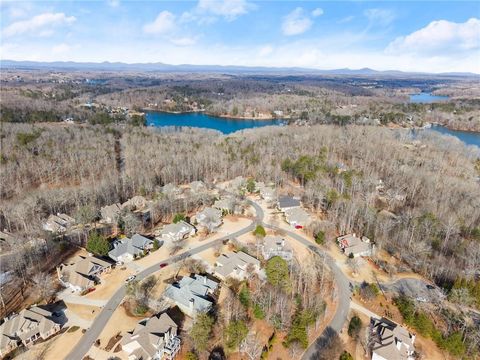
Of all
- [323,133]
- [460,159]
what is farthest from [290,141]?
[460,159]

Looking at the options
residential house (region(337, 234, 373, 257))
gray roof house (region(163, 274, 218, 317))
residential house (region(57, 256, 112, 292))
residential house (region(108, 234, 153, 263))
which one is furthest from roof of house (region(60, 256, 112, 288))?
residential house (region(337, 234, 373, 257))

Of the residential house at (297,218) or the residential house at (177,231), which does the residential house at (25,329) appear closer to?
the residential house at (177,231)

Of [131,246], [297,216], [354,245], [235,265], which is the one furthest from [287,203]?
[131,246]

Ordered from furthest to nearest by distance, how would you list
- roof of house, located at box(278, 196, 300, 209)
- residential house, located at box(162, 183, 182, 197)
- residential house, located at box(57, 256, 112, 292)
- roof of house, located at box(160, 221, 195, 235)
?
residential house, located at box(162, 183, 182, 197), roof of house, located at box(278, 196, 300, 209), roof of house, located at box(160, 221, 195, 235), residential house, located at box(57, 256, 112, 292)

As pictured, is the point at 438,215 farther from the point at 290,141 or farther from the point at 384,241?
the point at 290,141

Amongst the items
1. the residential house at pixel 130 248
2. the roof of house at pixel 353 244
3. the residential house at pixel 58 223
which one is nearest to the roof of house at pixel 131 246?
the residential house at pixel 130 248

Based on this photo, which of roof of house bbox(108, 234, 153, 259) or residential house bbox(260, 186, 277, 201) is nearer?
roof of house bbox(108, 234, 153, 259)

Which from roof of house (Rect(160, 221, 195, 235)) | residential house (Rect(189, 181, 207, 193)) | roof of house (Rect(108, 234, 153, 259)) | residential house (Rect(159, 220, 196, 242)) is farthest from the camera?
residential house (Rect(189, 181, 207, 193))

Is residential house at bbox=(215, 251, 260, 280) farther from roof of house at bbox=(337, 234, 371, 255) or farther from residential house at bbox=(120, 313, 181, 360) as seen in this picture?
roof of house at bbox=(337, 234, 371, 255)

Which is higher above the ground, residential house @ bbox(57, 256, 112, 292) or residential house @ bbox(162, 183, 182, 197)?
residential house @ bbox(162, 183, 182, 197)
